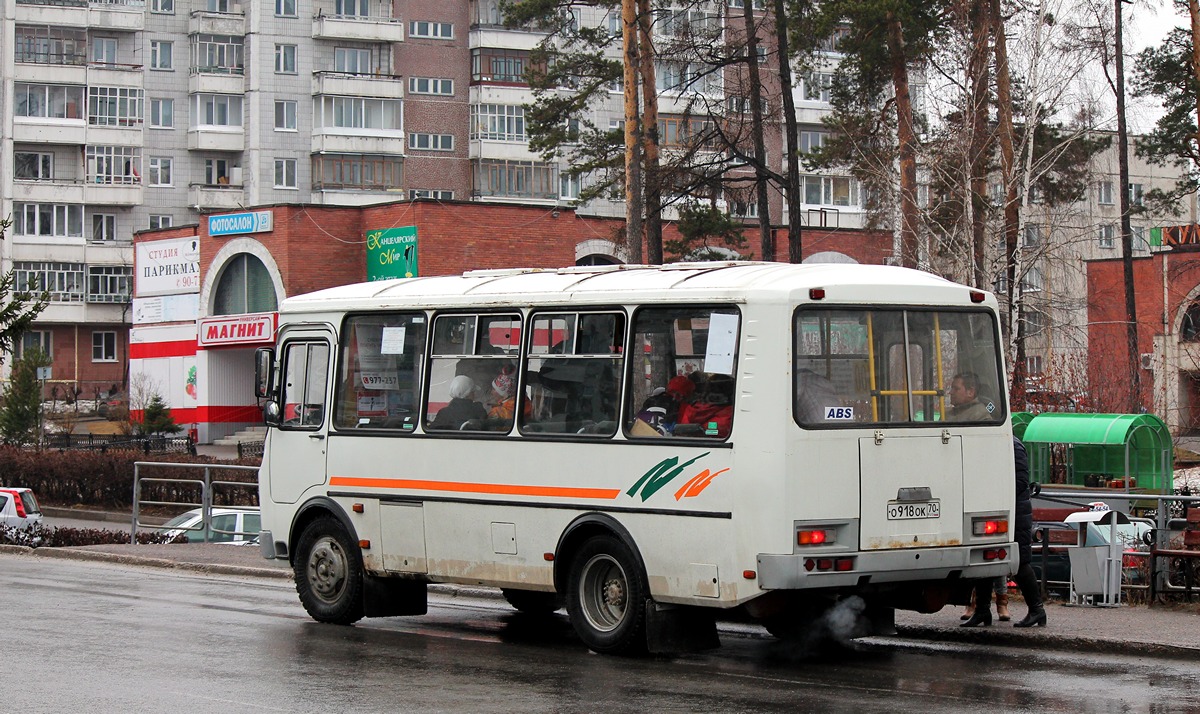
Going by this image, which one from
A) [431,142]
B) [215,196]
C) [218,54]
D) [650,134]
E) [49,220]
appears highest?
[218,54]

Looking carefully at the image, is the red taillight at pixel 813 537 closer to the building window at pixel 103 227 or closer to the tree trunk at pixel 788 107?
the tree trunk at pixel 788 107

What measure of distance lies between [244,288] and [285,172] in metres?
26.9

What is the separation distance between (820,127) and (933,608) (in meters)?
77.7

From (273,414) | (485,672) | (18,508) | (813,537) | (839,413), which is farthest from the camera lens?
(18,508)

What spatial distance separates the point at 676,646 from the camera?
470 inches

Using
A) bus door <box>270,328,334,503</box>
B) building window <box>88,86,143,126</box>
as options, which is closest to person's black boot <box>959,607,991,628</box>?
bus door <box>270,328,334,503</box>

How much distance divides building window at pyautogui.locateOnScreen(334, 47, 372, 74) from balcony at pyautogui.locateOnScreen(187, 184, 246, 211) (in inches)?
323

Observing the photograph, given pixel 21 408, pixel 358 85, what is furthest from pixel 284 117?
pixel 21 408

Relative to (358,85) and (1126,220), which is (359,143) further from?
(1126,220)

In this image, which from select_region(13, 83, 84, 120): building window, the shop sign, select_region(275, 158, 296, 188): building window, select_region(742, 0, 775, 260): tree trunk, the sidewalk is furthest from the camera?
select_region(275, 158, 296, 188): building window

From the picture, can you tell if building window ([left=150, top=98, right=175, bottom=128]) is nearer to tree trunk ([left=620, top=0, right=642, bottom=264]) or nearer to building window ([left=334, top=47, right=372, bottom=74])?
building window ([left=334, top=47, right=372, bottom=74])

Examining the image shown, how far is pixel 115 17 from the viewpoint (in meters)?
82.6

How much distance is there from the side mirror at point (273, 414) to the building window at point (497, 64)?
71.1 metres

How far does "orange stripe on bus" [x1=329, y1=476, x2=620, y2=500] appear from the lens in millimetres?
12198
